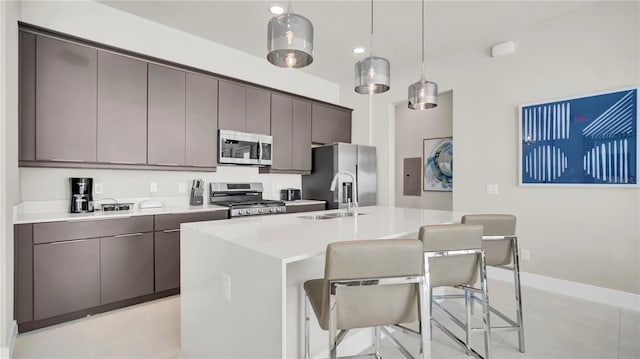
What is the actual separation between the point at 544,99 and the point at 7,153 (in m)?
4.59

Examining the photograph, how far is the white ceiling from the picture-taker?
3.00 meters

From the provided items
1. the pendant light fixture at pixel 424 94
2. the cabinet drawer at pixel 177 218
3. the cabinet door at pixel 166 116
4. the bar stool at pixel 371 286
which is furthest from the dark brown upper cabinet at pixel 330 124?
→ the bar stool at pixel 371 286

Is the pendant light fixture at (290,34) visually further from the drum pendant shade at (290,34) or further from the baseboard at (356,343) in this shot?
the baseboard at (356,343)

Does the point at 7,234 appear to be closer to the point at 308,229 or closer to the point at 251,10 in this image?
the point at 308,229

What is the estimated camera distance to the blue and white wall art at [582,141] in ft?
9.14

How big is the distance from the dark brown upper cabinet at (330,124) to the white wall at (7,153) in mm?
3248

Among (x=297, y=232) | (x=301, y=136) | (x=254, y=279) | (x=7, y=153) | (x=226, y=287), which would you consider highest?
(x=301, y=136)

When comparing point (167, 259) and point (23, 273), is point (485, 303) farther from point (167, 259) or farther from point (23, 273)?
point (23, 273)

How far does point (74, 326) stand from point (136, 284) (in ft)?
1.63

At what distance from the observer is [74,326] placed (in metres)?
2.45

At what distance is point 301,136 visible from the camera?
460 cm

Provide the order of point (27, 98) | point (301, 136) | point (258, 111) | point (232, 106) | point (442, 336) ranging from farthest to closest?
point (301, 136), point (258, 111), point (232, 106), point (27, 98), point (442, 336)

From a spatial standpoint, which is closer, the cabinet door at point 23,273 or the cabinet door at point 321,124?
the cabinet door at point 23,273

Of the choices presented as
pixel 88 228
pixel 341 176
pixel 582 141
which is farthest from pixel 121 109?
pixel 582 141
